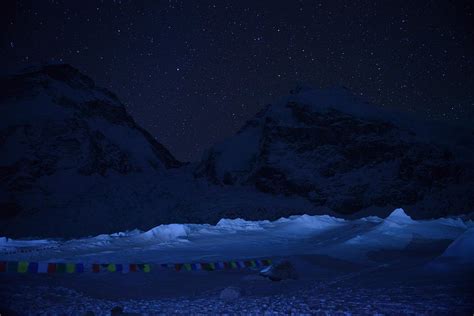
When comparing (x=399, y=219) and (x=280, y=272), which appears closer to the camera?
(x=280, y=272)

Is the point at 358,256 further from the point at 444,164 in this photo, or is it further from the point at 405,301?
the point at 444,164

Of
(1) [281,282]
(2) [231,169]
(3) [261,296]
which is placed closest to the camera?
(3) [261,296]

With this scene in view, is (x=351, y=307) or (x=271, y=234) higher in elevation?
(x=271, y=234)

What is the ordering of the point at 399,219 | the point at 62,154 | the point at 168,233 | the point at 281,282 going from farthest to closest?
the point at 62,154 < the point at 399,219 < the point at 168,233 < the point at 281,282

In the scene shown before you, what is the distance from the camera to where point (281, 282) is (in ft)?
34.1

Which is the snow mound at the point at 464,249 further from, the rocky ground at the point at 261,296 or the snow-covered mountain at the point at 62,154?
the snow-covered mountain at the point at 62,154

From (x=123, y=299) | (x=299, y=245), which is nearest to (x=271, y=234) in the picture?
(x=299, y=245)

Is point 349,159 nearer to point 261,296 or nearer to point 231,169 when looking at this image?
point 231,169

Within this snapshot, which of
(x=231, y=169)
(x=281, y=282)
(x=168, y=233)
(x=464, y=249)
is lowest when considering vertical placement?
(x=281, y=282)

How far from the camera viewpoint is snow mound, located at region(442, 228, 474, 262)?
31.6ft

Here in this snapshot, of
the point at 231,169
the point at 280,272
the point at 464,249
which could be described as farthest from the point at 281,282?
the point at 231,169

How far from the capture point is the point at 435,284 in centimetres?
809

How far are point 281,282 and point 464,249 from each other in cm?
471

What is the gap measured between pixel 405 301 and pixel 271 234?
45.3ft
